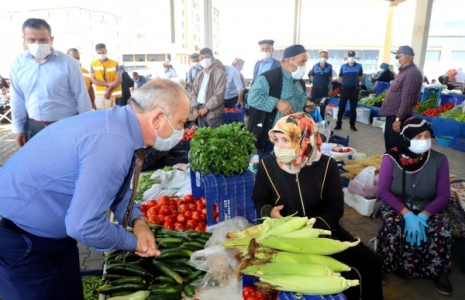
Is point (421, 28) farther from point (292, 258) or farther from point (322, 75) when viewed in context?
point (292, 258)

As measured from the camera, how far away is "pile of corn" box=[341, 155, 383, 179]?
198 inches

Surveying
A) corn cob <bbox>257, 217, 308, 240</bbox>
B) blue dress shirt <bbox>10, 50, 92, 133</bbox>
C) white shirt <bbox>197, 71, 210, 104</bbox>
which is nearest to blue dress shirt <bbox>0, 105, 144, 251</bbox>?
corn cob <bbox>257, 217, 308, 240</bbox>

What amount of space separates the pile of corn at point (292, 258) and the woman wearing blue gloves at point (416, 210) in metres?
1.65

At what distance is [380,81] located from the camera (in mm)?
12750

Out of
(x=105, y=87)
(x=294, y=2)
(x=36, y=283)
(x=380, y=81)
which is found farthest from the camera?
(x=294, y=2)

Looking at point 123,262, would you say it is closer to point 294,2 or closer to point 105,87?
point 105,87

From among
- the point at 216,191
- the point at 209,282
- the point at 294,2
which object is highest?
the point at 294,2

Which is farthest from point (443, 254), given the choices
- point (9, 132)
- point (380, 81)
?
point (9, 132)

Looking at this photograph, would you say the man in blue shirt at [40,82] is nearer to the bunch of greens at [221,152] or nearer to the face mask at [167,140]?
the bunch of greens at [221,152]

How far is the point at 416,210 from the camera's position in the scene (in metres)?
3.29

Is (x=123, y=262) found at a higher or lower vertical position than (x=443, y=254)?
higher

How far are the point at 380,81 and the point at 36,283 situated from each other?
43.7 ft

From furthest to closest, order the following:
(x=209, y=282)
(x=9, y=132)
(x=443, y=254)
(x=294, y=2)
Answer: (x=294, y=2) < (x=9, y=132) < (x=443, y=254) < (x=209, y=282)

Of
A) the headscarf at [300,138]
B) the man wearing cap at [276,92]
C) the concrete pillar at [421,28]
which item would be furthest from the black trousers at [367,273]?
the concrete pillar at [421,28]
